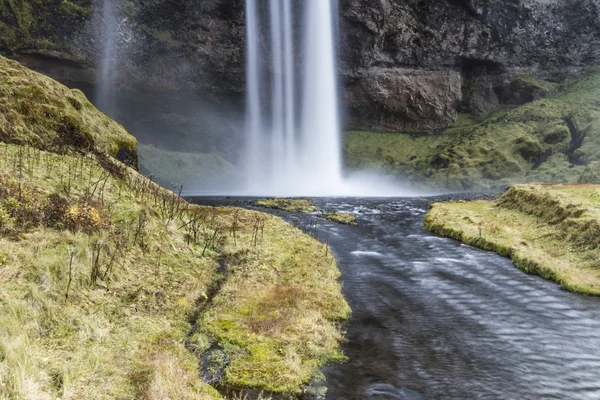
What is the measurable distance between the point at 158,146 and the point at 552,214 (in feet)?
273

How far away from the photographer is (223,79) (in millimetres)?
83812

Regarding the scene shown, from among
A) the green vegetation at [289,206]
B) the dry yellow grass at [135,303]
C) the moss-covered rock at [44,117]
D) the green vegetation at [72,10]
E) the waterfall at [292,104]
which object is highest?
the green vegetation at [72,10]

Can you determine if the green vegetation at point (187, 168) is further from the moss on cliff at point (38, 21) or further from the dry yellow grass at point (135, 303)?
the dry yellow grass at point (135, 303)

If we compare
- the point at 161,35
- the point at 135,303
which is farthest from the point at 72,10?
the point at 135,303

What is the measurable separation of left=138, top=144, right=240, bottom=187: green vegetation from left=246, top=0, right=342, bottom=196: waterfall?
641 centimetres

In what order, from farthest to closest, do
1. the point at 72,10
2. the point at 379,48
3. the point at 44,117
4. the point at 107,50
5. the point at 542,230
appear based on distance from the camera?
the point at 379,48
the point at 107,50
the point at 72,10
the point at 542,230
the point at 44,117

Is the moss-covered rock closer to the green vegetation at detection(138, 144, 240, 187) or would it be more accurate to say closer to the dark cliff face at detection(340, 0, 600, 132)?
the green vegetation at detection(138, 144, 240, 187)

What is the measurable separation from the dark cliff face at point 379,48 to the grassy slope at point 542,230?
6476cm

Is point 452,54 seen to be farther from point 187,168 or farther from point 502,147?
point 187,168

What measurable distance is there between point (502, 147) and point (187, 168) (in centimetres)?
6966

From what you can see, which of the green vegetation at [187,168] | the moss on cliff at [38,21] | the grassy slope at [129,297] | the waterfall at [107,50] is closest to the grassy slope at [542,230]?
the grassy slope at [129,297]

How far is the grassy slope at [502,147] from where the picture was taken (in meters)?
74.2

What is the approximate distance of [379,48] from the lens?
88.5 m

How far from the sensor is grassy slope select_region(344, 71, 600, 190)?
74188 mm
